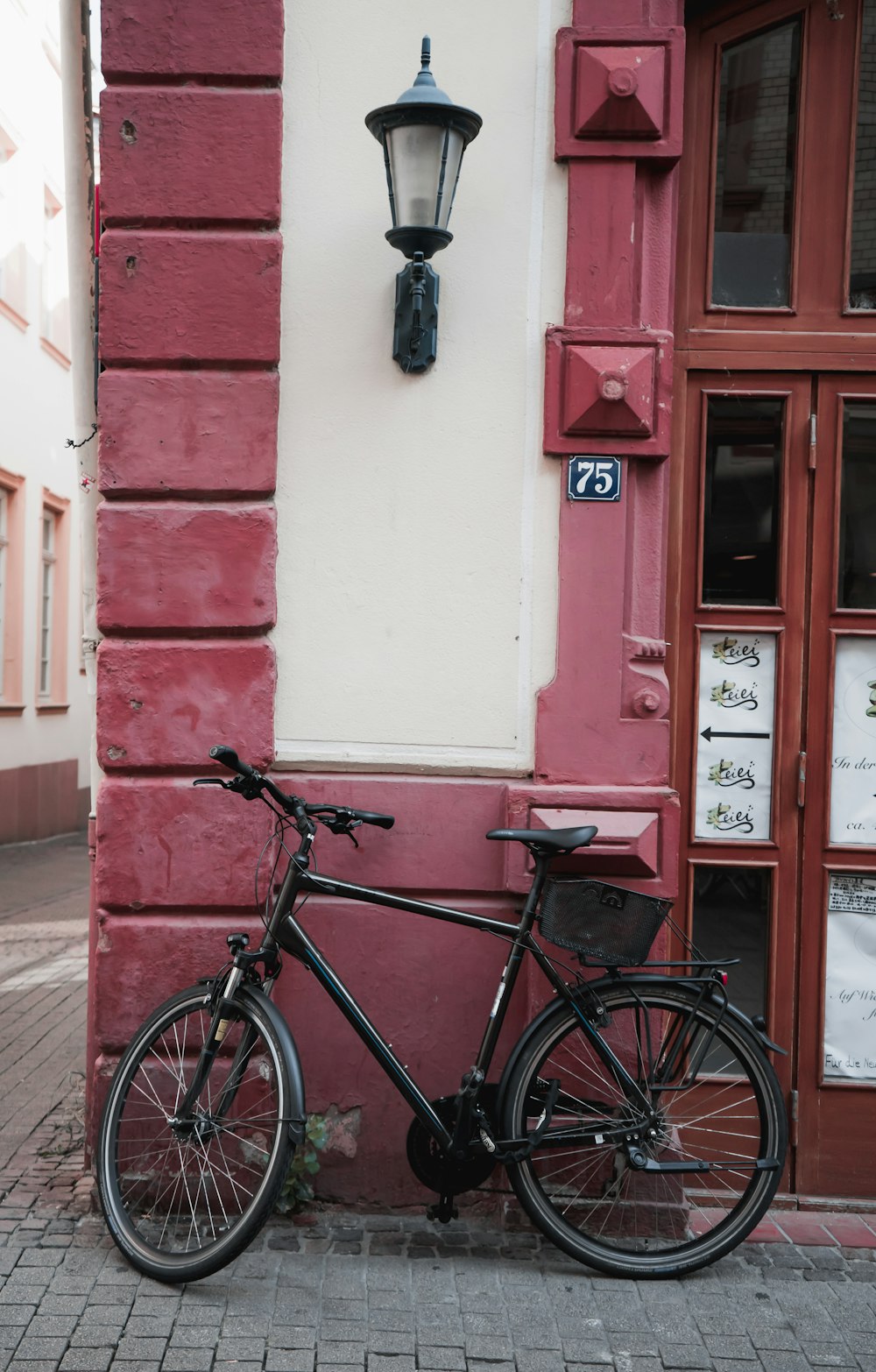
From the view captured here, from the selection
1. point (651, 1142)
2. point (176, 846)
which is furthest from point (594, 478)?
point (651, 1142)

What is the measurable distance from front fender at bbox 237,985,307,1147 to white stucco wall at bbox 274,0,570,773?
2.61 ft

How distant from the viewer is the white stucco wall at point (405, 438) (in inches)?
164

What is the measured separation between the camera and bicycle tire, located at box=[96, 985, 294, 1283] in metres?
3.59

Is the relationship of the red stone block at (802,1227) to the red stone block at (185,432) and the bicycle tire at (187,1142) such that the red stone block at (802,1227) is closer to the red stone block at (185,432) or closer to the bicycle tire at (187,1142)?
the bicycle tire at (187,1142)

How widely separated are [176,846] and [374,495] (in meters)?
1.29

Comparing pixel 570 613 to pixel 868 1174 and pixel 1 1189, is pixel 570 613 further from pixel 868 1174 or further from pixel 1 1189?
pixel 1 1189

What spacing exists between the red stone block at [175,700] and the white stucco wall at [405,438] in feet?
0.45

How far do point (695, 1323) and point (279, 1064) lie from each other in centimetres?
131

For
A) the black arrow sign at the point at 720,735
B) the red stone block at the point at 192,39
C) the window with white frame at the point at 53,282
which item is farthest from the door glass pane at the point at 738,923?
the window with white frame at the point at 53,282

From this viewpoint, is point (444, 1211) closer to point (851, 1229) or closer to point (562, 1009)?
point (562, 1009)

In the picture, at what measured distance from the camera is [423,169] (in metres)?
3.85

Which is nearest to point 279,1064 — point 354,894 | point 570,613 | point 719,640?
point 354,894

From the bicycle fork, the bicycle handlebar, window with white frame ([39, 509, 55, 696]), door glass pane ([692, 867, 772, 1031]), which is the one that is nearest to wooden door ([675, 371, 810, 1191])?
door glass pane ([692, 867, 772, 1031])

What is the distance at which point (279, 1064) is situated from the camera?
3615 millimetres
